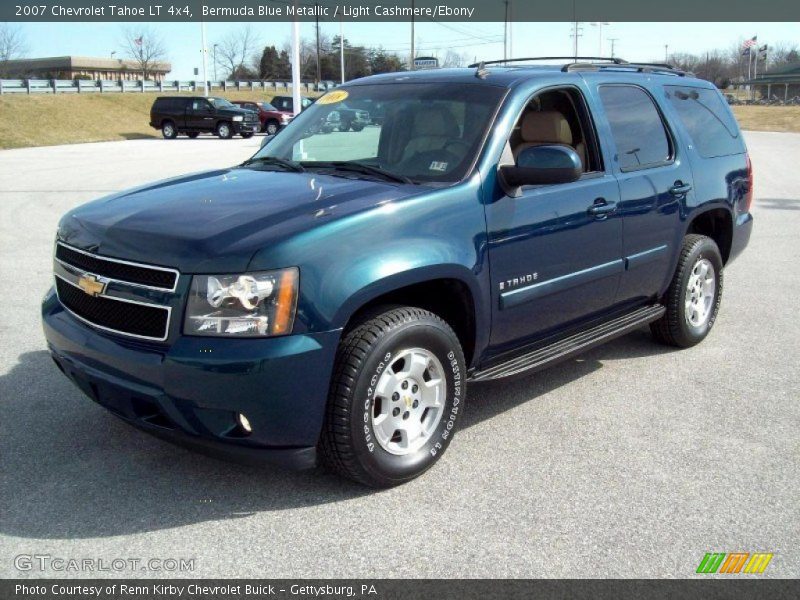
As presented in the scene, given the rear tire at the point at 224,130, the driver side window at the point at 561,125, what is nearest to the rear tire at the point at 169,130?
the rear tire at the point at 224,130

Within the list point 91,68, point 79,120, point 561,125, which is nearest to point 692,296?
point 561,125

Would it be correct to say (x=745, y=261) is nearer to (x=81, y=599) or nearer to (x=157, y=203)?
(x=157, y=203)

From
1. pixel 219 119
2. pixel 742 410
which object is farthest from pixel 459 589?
pixel 219 119

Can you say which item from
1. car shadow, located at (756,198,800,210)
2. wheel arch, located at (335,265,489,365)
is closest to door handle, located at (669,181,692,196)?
wheel arch, located at (335,265,489,365)

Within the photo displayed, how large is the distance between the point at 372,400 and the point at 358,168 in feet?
4.56

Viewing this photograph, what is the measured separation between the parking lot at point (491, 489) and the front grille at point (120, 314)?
761mm

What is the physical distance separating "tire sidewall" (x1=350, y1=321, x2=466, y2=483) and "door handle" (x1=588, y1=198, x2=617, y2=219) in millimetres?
1296

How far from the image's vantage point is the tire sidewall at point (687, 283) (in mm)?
5547

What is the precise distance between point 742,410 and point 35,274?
252 inches

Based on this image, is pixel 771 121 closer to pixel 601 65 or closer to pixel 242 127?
pixel 242 127

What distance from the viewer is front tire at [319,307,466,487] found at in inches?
134

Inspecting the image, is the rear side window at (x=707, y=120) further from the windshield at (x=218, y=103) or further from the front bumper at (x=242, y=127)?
the windshield at (x=218, y=103)

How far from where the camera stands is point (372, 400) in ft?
11.4

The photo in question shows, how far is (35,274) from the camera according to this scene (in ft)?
25.5
